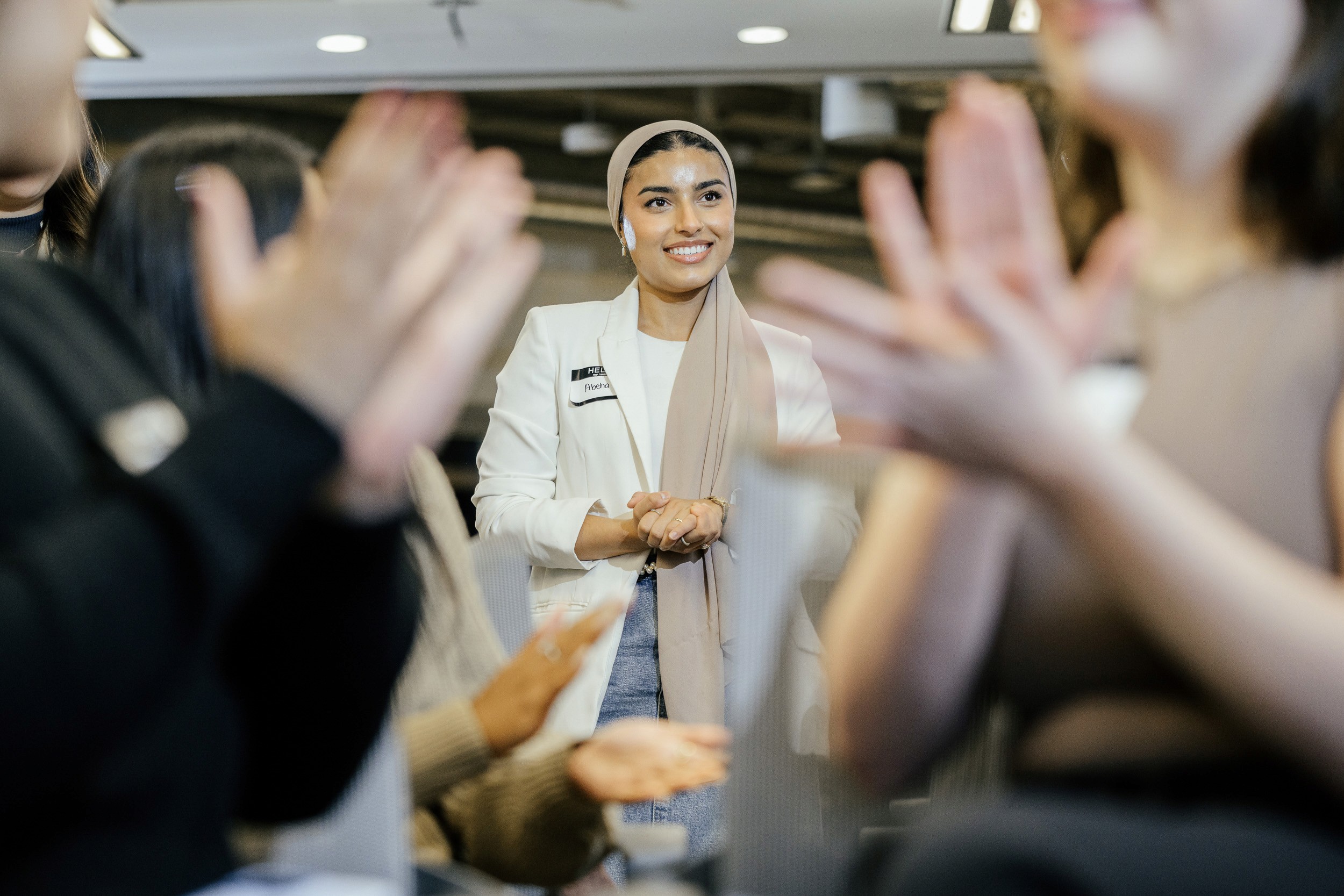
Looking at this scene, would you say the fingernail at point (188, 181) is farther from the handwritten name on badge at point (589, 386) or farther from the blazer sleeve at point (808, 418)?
the handwritten name on badge at point (589, 386)

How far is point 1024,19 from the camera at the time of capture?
425cm

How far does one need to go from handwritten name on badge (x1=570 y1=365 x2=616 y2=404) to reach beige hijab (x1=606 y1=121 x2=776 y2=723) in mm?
164

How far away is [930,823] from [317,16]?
16.0 feet

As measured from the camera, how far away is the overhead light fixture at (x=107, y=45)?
4496mm

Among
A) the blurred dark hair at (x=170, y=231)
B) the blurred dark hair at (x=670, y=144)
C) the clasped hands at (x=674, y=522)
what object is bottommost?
the clasped hands at (x=674, y=522)

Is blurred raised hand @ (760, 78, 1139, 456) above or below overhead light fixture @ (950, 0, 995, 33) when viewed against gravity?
below

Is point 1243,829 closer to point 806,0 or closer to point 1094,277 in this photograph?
point 1094,277

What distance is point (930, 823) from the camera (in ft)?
1.75

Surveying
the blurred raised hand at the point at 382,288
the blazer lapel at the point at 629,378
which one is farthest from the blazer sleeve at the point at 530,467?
the blurred raised hand at the point at 382,288

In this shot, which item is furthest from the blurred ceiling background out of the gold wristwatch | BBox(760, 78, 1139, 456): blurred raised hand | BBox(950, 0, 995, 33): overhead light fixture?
BBox(760, 78, 1139, 456): blurred raised hand

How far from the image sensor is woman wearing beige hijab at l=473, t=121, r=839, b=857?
2.34 meters

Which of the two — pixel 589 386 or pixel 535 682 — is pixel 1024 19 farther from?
pixel 535 682

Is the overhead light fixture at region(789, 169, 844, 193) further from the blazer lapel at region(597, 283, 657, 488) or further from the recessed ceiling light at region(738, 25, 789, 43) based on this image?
the blazer lapel at region(597, 283, 657, 488)

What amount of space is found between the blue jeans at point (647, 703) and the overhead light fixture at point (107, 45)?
3.57m
